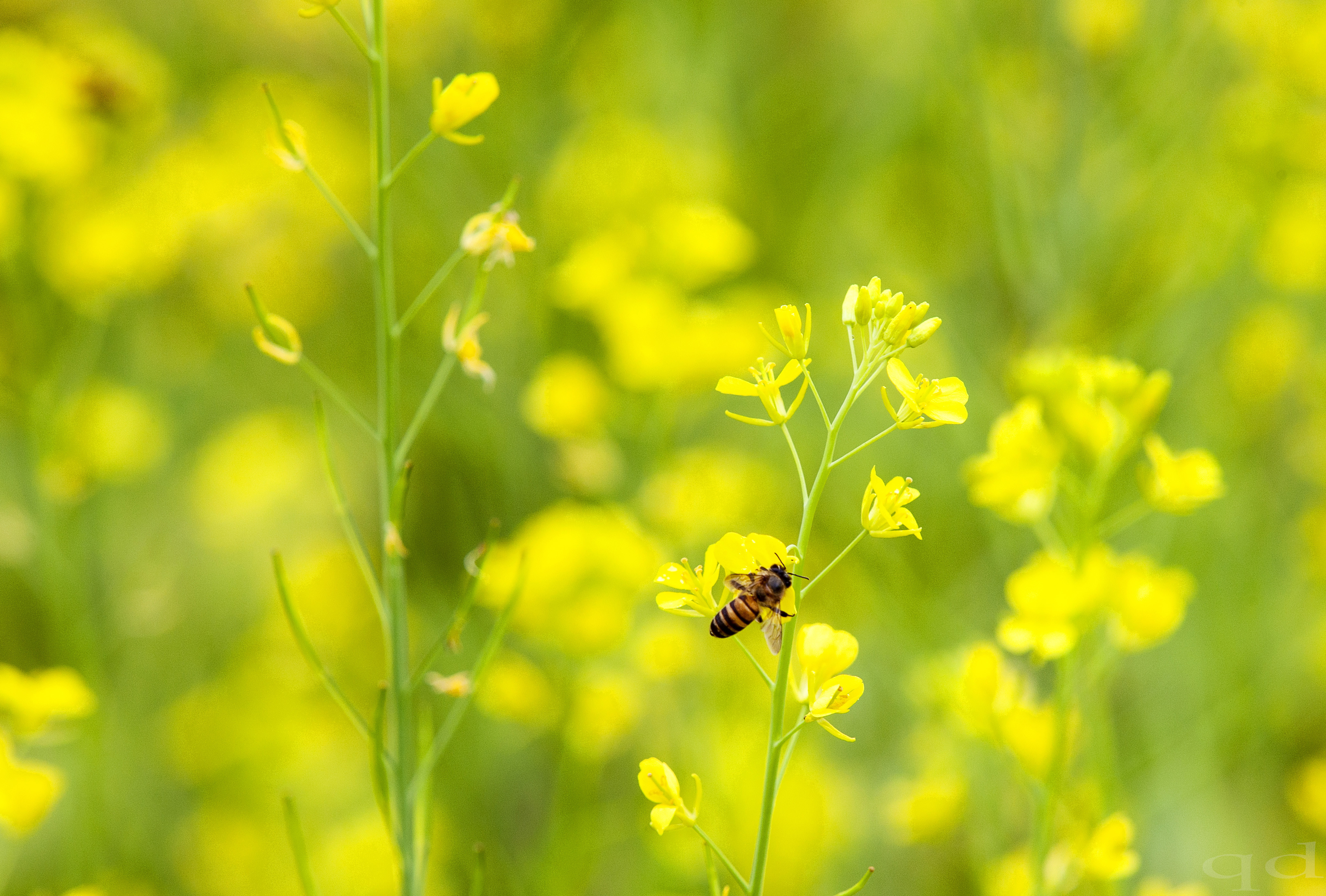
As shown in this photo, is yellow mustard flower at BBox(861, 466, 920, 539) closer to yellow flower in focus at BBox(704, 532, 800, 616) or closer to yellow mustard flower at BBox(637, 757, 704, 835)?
yellow flower in focus at BBox(704, 532, 800, 616)

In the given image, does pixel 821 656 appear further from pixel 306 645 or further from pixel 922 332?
pixel 306 645

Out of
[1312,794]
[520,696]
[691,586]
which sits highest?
[691,586]

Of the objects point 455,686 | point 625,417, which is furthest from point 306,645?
point 625,417

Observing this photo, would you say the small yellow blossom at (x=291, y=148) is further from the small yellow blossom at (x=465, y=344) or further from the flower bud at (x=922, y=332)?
the flower bud at (x=922, y=332)

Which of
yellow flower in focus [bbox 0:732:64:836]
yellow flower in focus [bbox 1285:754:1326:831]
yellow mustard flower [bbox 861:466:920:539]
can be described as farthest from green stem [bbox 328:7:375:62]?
yellow flower in focus [bbox 1285:754:1326:831]

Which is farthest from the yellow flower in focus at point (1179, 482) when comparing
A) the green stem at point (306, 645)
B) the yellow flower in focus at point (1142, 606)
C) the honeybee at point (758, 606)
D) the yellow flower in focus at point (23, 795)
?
the yellow flower in focus at point (23, 795)
